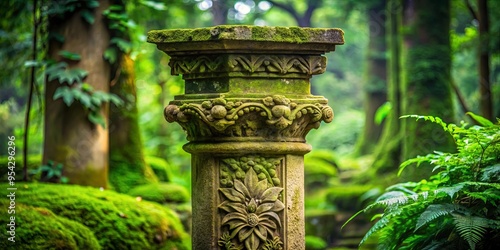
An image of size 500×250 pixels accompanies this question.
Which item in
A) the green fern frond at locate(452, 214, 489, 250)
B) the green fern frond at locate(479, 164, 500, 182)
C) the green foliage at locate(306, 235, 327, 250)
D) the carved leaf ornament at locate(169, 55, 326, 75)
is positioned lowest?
the green foliage at locate(306, 235, 327, 250)

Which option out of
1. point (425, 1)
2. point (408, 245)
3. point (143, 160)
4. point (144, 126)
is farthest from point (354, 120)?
point (408, 245)

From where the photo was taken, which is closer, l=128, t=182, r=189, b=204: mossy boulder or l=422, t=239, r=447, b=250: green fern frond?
→ l=422, t=239, r=447, b=250: green fern frond

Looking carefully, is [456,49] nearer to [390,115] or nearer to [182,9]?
[390,115]

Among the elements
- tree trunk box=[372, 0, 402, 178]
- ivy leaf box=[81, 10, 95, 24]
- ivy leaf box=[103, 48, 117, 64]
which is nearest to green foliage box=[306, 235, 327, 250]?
tree trunk box=[372, 0, 402, 178]

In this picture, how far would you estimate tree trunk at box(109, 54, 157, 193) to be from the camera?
31.4 feet

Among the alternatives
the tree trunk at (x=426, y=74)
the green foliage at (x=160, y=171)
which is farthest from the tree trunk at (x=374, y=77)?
the green foliage at (x=160, y=171)

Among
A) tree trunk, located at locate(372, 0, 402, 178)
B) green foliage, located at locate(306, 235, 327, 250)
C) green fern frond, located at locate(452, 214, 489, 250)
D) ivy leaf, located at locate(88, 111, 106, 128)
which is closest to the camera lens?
green fern frond, located at locate(452, 214, 489, 250)

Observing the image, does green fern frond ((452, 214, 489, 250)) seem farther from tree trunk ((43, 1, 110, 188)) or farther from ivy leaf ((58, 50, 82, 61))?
ivy leaf ((58, 50, 82, 61))

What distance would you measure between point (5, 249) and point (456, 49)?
1135 centimetres

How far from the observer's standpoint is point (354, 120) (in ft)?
91.8

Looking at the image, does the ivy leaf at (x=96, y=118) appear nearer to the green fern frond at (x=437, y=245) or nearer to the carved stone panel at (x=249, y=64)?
the carved stone panel at (x=249, y=64)

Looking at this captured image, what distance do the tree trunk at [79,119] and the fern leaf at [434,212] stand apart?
14.8 ft

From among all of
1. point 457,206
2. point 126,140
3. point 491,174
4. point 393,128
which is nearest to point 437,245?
point 457,206

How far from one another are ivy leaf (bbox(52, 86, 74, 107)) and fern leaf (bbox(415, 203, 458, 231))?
4444 millimetres
